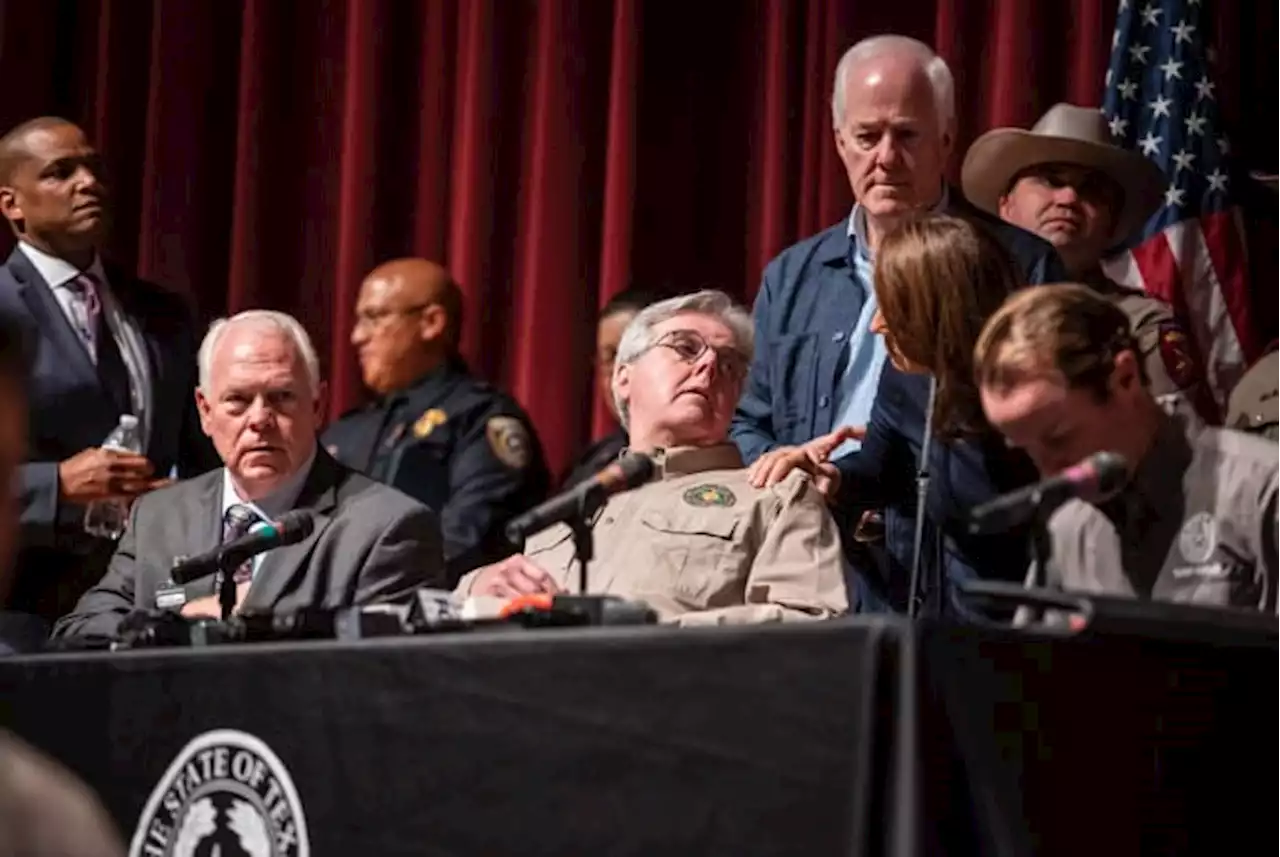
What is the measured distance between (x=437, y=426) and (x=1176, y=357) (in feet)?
5.34

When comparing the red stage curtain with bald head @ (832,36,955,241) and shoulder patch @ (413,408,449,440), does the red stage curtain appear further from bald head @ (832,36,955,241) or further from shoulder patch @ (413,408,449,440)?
bald head @ (832,36,955,241)

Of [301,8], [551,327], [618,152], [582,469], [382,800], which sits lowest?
[382,800]

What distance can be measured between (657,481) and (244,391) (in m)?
0.77

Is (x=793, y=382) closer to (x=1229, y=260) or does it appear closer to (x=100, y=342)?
(x=1229, y=260)

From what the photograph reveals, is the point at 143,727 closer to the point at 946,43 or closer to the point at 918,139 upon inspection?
the point at 918,139

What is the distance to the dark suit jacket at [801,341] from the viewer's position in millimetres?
3523

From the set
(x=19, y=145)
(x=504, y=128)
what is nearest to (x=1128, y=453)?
(x=19, y=145)

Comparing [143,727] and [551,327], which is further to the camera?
[551,327]

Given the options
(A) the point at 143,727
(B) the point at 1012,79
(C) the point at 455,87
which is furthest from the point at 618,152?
(A) the point at 143,727

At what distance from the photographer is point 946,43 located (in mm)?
4680

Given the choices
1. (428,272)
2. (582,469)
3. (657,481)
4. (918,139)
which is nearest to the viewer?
(657,481)

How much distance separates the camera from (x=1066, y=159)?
12.9ft

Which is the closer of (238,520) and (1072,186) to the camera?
(238,520)

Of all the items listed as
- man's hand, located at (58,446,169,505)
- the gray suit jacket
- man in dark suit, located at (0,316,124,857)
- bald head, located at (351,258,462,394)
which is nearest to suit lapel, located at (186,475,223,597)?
the gray suit jacket
